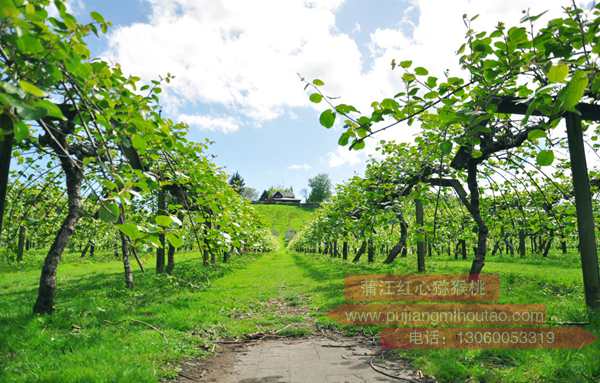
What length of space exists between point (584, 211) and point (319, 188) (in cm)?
12330

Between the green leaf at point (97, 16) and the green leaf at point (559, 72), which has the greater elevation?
the green leaf at point (97, 16)

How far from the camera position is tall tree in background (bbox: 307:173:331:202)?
12800 centimetres

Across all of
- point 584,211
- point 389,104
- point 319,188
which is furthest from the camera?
point 319,188

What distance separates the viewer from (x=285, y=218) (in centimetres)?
9875

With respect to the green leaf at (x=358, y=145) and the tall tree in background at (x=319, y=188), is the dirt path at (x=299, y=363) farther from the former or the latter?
the tall tree in background at (x=319, y=188)

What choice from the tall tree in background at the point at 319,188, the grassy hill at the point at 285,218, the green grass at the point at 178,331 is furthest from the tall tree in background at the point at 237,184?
the tall tree in background at the point at 319,188

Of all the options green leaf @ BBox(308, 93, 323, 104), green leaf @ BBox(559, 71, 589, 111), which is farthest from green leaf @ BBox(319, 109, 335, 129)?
green leaf @ BBox(559, 71, 589, 111)

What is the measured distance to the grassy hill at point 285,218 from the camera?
289 ft

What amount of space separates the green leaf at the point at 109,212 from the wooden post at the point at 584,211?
704cm

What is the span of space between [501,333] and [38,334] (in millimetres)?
7976

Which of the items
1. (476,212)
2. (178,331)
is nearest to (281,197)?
(476,212)

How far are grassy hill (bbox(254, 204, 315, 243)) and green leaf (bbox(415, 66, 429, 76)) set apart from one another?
81.6 m

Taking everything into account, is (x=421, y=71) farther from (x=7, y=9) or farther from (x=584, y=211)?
(x=584, y=211)

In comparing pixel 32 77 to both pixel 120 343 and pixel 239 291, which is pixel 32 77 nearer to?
pixel 120 343
